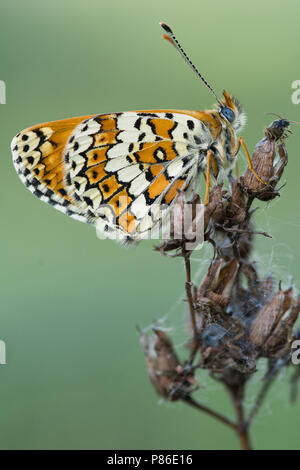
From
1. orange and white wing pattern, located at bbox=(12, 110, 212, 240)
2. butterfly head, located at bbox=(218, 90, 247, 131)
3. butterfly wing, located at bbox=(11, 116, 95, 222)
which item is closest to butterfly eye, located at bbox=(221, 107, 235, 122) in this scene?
butterfly head, located at bbox=(218, 90, 247, 131)

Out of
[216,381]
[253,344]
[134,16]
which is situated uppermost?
[134,16]

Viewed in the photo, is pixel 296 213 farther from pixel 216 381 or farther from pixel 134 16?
pixel 134 16

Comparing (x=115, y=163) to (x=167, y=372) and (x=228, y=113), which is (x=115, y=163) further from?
(x=167, y=372)

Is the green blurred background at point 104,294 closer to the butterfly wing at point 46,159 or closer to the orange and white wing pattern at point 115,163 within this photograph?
the orange and white wing pattern at point 115,163

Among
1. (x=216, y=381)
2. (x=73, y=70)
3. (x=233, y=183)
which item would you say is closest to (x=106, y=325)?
(x=216, y=381)

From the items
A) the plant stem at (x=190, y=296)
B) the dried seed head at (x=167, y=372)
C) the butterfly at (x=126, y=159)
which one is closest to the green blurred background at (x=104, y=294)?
the dried seed head at (x=167, y=372)

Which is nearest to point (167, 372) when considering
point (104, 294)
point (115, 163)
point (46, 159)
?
point (115, 163)
